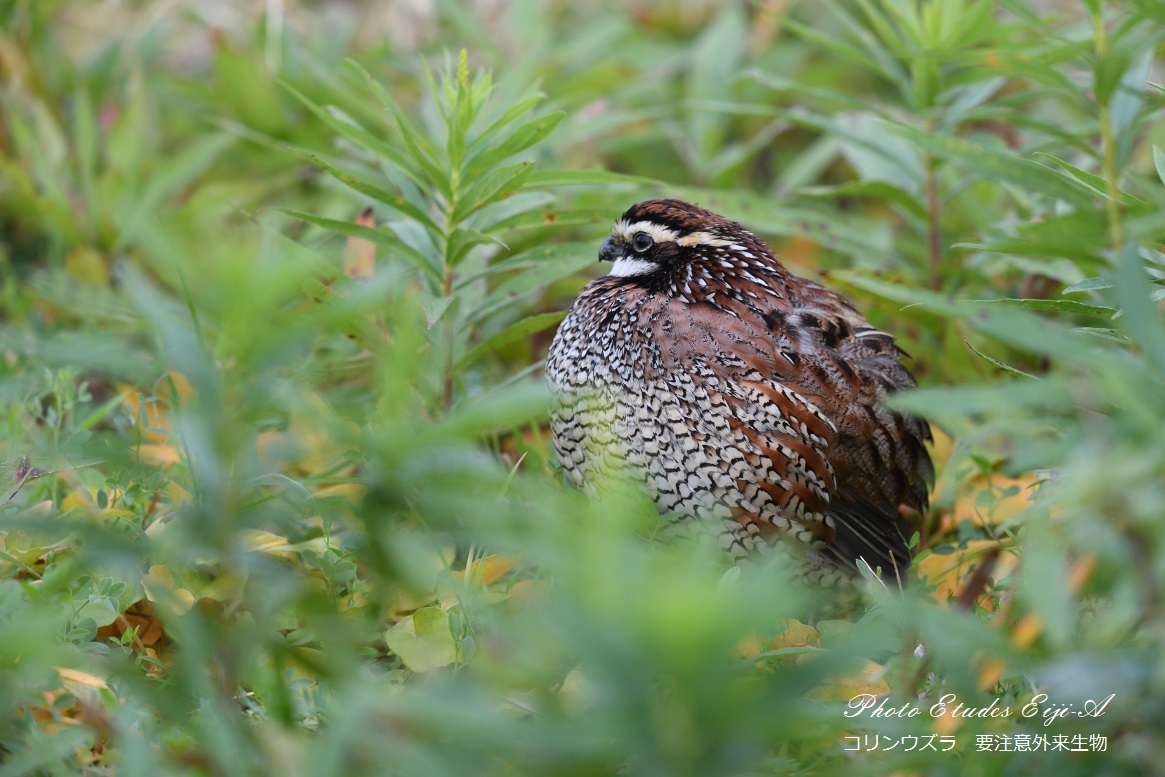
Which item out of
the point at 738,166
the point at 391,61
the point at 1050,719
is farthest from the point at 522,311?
the point at 1050,719

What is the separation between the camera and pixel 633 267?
3.74 meters

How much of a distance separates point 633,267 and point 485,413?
1.78m

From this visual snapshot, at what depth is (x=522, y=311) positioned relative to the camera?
482 cm

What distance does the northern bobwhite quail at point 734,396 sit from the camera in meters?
3.23

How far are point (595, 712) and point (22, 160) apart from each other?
4.53 metres

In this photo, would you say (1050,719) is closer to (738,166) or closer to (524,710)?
(524,710)

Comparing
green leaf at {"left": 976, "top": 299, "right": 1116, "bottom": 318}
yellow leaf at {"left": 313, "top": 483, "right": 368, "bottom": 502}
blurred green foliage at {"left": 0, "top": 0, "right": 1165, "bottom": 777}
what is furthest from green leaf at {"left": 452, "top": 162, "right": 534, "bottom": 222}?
green leaf at {"left": 976, "top": 299, "right": 1116, "bottom": 318}

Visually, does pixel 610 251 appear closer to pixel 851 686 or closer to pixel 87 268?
pixel 851 686

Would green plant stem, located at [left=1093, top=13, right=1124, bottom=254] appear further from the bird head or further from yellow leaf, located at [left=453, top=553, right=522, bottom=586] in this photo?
yellow leaf, located at [left=453, top=553, right=522, bottom=586]

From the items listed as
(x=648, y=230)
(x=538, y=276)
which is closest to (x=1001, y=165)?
(x=648, y=230)

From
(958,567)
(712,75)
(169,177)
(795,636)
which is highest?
(712,75)

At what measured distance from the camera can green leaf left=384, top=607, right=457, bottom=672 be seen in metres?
2.91

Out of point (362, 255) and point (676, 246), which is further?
point (362, 255)

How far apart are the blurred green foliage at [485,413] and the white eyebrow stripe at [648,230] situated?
16 centimetres
